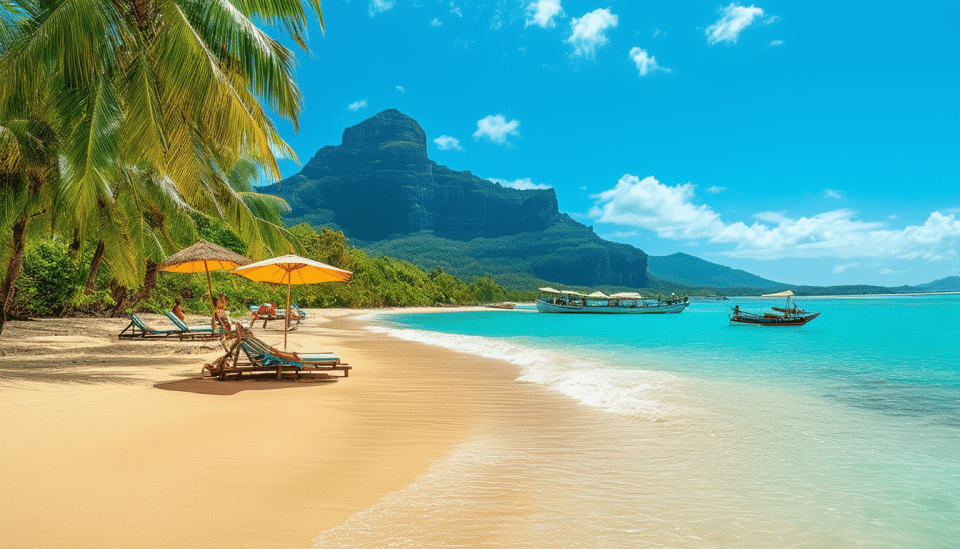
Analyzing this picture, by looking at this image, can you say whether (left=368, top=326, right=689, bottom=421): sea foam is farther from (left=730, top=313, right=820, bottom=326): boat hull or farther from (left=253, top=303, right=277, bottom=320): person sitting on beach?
(left=730, top=313, right=820, bottom=326): boat hull

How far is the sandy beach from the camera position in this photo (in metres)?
3.16

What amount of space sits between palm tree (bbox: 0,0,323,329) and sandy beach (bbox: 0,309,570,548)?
2980 mm

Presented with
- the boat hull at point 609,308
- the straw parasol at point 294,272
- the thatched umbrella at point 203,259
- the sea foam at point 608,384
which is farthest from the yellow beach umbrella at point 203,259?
the boat hull at point 609,308

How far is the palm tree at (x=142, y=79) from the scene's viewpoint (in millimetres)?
7047

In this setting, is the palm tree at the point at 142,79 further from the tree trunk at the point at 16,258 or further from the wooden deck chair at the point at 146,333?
the wooden deck chair at the point at 146,333

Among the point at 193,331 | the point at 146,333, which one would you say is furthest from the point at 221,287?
the point at 193,331

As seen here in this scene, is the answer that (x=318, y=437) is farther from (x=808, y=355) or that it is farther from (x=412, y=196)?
(x=412, y=196)

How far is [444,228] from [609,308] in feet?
440

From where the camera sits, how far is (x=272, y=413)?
6293 millimetres

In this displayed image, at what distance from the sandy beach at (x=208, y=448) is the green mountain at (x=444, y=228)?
400ft

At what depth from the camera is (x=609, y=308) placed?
6844 cm

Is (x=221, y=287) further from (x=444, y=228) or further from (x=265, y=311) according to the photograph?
(x=444, y=228)

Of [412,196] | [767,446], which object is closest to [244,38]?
[767,446]

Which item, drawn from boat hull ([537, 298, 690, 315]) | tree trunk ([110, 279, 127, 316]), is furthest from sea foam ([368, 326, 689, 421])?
boat hull ([537, 298, 690, 315])
